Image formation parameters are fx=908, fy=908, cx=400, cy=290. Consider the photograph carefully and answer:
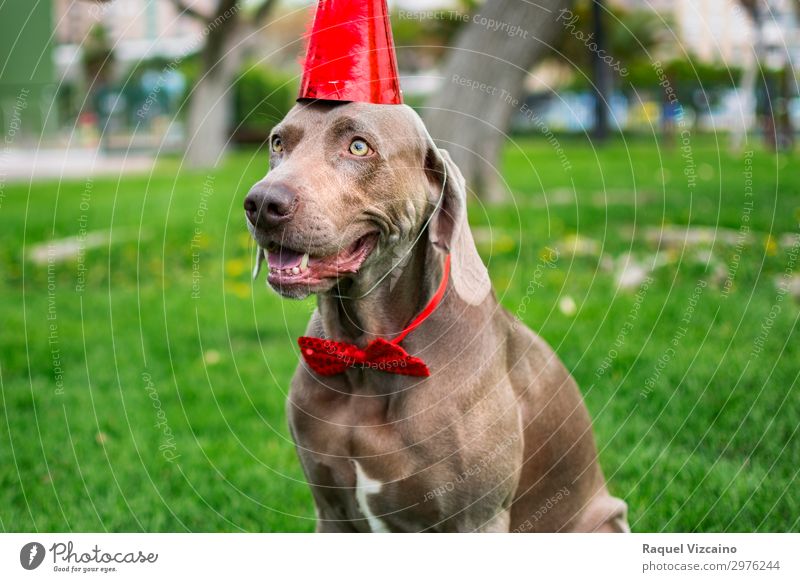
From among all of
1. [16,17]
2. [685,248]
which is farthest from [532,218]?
[16,17]

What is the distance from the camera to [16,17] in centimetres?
1166

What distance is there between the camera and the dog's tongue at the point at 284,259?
284 cm

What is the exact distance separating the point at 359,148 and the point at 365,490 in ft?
3.85

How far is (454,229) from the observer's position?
3004 millimetres

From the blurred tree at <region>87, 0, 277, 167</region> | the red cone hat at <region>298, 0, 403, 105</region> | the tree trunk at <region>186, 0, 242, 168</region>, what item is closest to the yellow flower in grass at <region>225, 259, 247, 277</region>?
the red cone hat at <region>298, 0, 403, 105</region>

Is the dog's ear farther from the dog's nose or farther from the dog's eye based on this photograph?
the dog's nose

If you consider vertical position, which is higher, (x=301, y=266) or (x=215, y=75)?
(x=301, y=266)

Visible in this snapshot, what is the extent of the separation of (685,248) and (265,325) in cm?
340

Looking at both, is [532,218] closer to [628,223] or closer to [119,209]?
[628,223]
